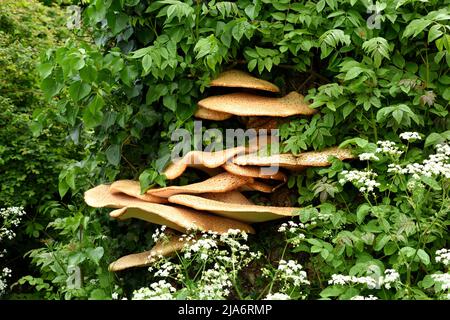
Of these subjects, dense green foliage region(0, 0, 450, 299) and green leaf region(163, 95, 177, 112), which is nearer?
dense green foliage region(0, 0, 450, 299)

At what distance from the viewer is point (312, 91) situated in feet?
15.1

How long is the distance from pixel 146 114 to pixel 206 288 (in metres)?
1.74

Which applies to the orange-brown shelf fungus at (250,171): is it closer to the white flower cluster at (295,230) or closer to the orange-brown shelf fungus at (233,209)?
the orange-brown shelf fungus at (233,209)

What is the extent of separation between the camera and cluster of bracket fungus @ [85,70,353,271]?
4.25 m

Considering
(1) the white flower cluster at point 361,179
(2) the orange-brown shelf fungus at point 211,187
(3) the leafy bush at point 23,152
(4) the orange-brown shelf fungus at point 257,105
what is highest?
(4) the orange-brown shelf fungus at point 257,105

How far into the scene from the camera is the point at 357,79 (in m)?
4.38

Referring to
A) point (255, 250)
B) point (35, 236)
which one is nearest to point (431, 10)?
point (255, 250)

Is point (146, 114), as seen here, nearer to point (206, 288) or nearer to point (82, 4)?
point (82, 4)

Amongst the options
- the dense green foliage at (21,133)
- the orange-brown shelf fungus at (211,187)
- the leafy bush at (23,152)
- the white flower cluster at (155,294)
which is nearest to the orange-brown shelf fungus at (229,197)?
the orange-brown shelf fungus at (211,187)

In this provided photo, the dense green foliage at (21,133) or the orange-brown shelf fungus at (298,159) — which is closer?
the orange-brown shelf fungus at (298,159)

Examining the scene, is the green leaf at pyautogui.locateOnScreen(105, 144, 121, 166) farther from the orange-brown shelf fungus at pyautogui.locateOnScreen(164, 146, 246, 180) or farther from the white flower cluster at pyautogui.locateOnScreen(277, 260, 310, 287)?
the white flower cluster at pyautogui.locateOnScreen(277, 260, 310, 287)

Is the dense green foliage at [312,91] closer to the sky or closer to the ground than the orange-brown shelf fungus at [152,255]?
closer to the sky

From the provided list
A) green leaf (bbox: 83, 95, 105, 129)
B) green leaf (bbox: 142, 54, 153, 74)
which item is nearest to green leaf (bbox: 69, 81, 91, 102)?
green leaf (bbox: 83, 95, 105, 129)

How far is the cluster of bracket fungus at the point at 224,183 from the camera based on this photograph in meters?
4.25
